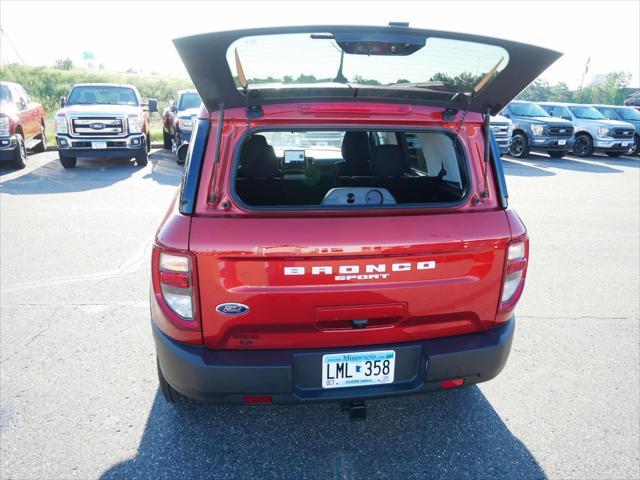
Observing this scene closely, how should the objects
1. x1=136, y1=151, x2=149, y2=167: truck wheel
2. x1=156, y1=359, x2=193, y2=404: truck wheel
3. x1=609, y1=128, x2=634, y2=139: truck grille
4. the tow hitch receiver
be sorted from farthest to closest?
1. x1=609, y1=128, x2=634, y2=139: truck grille
2. x1=136, y1=151, x2=149, y2=167: truck wheel
3. x1=156, y1=359, x2=193, y2=404: truck wheel
4. the tow hitch receiver

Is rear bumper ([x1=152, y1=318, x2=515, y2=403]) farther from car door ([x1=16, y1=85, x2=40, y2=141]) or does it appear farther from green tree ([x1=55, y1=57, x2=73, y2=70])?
green tree ([x1=55, y1=57, x2=73, y2=70])

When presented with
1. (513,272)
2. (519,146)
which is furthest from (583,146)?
(513,272)

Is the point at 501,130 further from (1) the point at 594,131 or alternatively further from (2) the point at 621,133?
(2) the point at 621,133

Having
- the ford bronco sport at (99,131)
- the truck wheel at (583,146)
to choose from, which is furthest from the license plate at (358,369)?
the truck wheel at (583,146)

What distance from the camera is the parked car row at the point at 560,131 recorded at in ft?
49.3

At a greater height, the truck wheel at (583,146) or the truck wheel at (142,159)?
the truck wheel at (142,159)

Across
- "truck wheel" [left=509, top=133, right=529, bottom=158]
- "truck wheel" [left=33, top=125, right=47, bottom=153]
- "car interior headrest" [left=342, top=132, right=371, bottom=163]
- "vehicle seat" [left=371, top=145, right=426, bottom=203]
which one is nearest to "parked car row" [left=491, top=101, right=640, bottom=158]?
"truck wheel" [left=509, top=133, right=529, bottom=158]

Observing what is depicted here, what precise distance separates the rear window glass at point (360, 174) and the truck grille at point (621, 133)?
15.2m

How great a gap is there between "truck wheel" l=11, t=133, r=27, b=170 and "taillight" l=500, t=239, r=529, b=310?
1142cm

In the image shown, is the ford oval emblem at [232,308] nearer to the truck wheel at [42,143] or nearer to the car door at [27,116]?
the car door at [27,116]

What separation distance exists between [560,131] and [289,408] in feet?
50.6

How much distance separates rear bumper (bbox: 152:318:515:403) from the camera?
6.67 feet

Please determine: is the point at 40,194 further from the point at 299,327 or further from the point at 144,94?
the point at 144,94

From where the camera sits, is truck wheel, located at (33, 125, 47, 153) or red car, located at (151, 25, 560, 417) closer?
red car, located at (151, 25, 560, 417)
